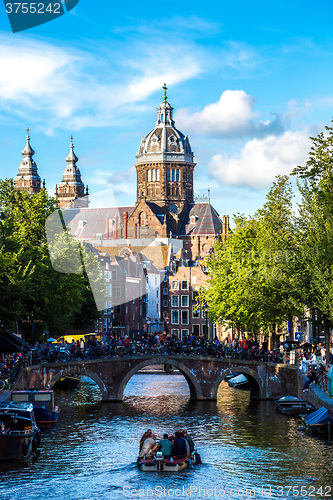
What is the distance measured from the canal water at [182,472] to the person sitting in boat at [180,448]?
0.83 meters

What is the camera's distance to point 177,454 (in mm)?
35500

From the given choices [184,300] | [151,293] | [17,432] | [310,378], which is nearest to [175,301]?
[184,300]

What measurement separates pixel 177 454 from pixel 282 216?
30.9m

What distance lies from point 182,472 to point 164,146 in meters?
162

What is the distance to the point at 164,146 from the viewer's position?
7613 inches

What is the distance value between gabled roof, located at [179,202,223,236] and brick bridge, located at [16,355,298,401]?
12642 centimetres

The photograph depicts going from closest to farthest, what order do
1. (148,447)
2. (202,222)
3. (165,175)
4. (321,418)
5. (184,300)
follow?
1. (148,447)
2. (321,418)
3. (184,300)
4. (202,222)
5. (165,175)

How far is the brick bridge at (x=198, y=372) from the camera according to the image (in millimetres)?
57594

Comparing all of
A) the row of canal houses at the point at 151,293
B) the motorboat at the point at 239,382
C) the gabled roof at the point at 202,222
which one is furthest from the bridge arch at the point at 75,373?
the gabled roof at the point at 202,222

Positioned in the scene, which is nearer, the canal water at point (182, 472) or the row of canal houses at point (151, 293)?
the canal water at point (182, 472)

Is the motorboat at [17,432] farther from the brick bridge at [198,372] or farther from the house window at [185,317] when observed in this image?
the house window at [185,317]

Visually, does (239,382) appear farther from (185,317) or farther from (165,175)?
(165,175)

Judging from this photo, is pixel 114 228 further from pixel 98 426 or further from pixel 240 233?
pixel 98 426

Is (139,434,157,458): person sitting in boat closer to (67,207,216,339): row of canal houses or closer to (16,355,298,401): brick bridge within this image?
(16,355,298,401): brick bridge
